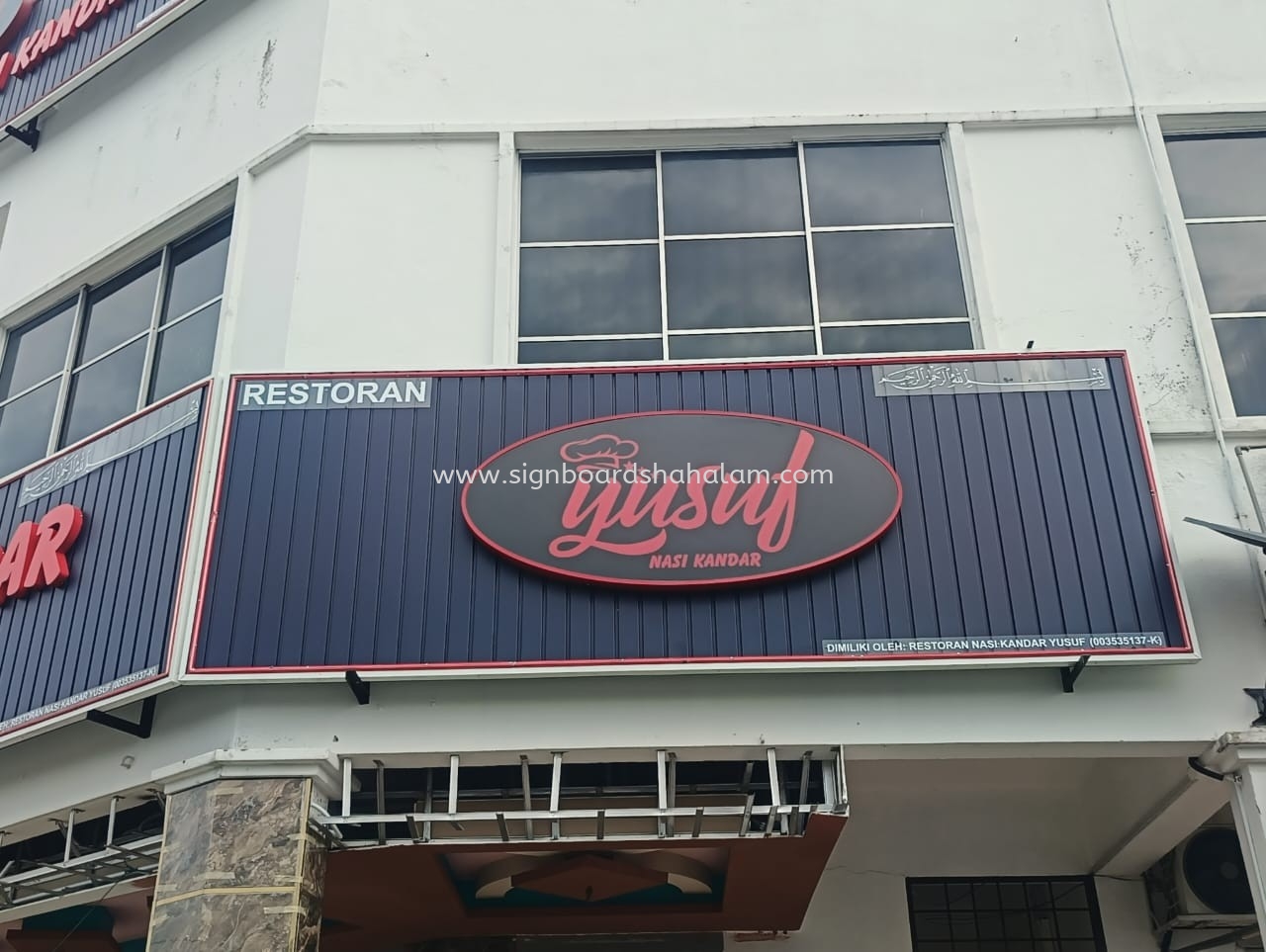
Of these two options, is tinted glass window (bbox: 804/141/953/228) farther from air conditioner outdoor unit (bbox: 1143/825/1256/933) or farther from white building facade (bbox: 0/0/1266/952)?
air conditioner outdoor unit (bbox: 1143/825/1256/933)

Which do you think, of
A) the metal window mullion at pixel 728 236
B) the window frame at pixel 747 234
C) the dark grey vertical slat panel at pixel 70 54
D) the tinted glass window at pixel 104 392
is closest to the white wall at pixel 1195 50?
the window frame at pixel 747 234

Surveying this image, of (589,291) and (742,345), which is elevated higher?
(589,291)

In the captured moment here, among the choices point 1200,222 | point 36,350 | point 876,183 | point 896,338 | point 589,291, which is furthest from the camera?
point 36,350

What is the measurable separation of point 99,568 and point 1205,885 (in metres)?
9.73

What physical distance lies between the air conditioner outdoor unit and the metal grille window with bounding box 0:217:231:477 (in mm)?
9748

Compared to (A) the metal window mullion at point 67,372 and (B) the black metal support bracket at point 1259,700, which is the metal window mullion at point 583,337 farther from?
(B) the black metal support bracket at point 1259,700

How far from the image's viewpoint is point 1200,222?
34.2 feet

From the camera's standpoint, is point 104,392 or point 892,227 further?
point 104,392

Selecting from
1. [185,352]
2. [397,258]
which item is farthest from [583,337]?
[185,352]

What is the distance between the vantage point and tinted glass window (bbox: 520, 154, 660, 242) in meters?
10.8

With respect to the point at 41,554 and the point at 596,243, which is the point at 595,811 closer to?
the point at 596,243

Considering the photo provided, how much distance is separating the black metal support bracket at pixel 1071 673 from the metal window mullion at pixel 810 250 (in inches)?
130

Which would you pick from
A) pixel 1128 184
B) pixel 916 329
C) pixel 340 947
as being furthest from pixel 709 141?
pixel 340 947

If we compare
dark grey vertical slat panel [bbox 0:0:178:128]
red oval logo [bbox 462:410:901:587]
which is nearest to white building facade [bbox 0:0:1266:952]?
red oval logo [bbox 462:410:901:587]
